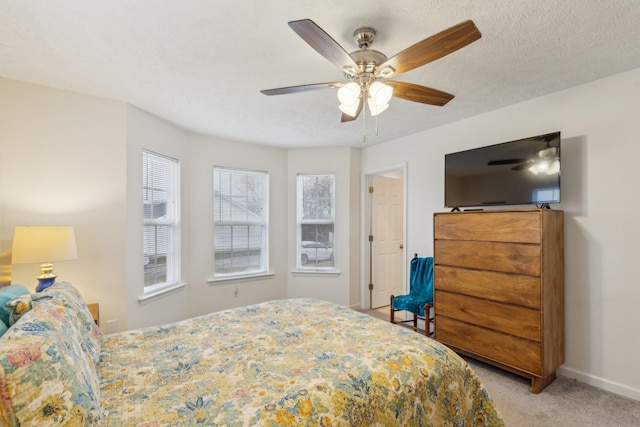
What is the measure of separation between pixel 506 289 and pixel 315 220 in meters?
2.67

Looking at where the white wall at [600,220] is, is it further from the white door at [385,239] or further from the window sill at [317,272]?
the window sill at [317,272]

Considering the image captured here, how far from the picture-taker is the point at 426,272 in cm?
358

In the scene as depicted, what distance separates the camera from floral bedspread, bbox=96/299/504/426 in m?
1.14

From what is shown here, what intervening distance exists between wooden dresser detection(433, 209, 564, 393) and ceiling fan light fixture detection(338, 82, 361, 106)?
166cm

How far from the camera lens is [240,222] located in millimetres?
4328

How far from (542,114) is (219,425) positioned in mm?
3253

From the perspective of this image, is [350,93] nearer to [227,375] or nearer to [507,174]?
[227,375]

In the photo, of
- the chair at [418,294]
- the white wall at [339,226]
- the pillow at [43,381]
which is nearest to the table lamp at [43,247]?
the pillow at [43,381]

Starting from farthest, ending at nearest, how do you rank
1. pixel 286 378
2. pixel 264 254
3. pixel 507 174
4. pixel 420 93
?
1. pixel 264 254
2. pixel 507 174
3. pixel 420 93
4. pixel 286 378

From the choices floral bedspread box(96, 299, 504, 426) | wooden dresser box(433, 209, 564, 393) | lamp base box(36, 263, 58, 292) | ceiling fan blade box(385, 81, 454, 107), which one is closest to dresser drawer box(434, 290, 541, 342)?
wooden dresser box(433, 209, 564, 393)

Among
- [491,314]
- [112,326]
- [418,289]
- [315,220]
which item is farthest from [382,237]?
[112,326]

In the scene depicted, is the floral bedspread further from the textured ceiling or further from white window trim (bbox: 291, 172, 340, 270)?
white window trim (bbox: 291, 172, 340, 270)

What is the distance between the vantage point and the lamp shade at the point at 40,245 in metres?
2.13

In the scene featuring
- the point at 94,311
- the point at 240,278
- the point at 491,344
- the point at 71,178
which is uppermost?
the point at 71,178
